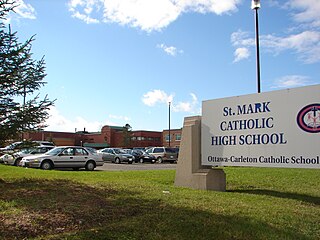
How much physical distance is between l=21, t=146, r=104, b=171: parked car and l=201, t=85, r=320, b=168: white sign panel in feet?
Answer: 36.8

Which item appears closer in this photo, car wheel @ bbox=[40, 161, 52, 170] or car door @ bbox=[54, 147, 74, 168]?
car wheel @ bbox=[40, 161, 52, 170]

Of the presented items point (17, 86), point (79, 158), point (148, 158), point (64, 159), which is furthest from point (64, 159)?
point (148, 158)

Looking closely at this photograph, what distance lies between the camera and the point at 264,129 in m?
10.1

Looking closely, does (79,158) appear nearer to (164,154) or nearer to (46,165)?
(46,165)

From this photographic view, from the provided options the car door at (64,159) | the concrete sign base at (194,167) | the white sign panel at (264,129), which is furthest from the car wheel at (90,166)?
the white sign panel at (264,129)

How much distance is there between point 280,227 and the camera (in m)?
6.44

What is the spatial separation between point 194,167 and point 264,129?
262cm

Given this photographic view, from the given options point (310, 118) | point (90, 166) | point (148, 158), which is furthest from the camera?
point (148, 158)

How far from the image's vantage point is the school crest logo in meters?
9.05

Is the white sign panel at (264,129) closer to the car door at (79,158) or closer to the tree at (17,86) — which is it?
the tree at (17,86)

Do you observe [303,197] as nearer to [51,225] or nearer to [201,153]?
[201,153]

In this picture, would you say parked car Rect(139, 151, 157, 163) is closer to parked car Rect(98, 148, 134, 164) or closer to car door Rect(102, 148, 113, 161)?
parked car Rect(98, 148, 134, 164)

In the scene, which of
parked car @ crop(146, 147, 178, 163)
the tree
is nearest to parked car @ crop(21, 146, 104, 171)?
the tree

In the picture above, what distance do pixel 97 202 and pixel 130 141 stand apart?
227 feet
